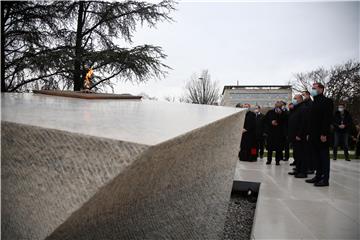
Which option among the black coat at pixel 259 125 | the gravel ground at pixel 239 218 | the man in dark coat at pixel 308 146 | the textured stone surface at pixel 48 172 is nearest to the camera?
Answer: the textured stone surface at pixel 48 172

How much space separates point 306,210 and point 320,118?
78.7 inches

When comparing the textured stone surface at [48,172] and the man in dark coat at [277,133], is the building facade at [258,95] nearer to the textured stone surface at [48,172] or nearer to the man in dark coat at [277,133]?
the man in dark coat at [277,133]

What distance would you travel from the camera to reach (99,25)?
8352 mm

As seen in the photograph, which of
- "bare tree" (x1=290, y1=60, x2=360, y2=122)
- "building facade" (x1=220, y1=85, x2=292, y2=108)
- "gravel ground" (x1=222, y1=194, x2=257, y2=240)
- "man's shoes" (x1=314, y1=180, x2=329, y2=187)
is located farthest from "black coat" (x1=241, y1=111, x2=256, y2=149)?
"building facade" (x1=220, y1=85, x2=292, y2=108)

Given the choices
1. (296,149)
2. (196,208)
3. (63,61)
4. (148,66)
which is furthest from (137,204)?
(148,66)

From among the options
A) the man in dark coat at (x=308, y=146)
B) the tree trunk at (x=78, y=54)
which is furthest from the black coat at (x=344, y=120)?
the tree trunk at (x=78, y=54)

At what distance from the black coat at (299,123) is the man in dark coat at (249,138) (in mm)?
1435

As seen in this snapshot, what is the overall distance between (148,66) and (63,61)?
7.91 feet

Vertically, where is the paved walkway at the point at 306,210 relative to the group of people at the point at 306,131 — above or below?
below

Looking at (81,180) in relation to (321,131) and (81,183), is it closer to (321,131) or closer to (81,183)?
(81,183)

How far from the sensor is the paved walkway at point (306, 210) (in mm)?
2381

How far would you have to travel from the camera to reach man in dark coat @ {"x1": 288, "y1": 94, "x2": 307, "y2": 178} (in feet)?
17.4

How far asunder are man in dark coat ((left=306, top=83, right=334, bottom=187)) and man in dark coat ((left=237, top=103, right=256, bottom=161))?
9.35ft

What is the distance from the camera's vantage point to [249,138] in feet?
24.6
